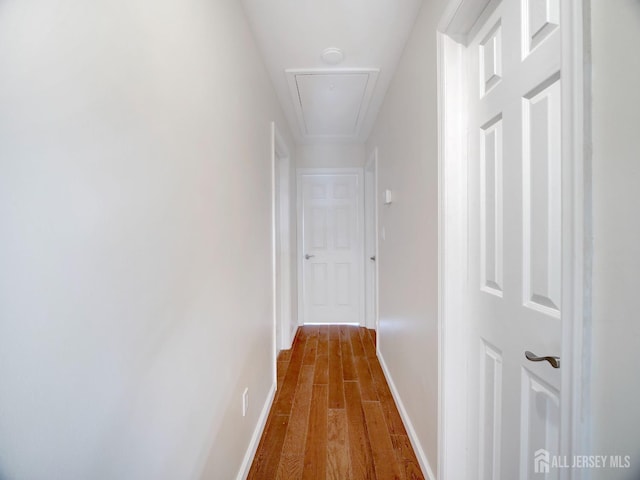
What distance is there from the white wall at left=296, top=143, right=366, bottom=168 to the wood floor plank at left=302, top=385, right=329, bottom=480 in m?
2.54

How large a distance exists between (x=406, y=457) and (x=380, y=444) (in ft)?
0.50

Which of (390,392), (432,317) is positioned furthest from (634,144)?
(390,392)

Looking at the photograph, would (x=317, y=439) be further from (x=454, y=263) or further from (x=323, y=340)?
(x=323, y=340)

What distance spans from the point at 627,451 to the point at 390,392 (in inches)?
70.4

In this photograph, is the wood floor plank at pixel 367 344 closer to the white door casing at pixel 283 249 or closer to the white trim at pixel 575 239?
the white door casing at pixel 283 249

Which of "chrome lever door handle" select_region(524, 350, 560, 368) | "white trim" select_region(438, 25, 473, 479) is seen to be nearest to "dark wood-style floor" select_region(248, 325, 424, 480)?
"white trim" select_region(438, 25, 473, 479)

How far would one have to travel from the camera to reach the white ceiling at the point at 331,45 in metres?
1.44

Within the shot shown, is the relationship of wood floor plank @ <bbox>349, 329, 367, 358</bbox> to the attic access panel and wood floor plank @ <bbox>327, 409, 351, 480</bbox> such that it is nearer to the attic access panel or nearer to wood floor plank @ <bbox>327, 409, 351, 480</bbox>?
wood floor plank @ <bbox>327, 409, 351, 480</bbox>

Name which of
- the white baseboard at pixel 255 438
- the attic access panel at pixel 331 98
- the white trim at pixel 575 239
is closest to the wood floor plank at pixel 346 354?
the white baseboard at pixel 255 438

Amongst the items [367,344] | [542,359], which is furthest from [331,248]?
[542,359]

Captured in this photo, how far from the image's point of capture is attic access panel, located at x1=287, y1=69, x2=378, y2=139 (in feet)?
6.65

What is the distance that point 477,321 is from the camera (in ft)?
3.48

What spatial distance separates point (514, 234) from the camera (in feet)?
2.77

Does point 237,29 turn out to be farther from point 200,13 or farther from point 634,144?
point 634,144
